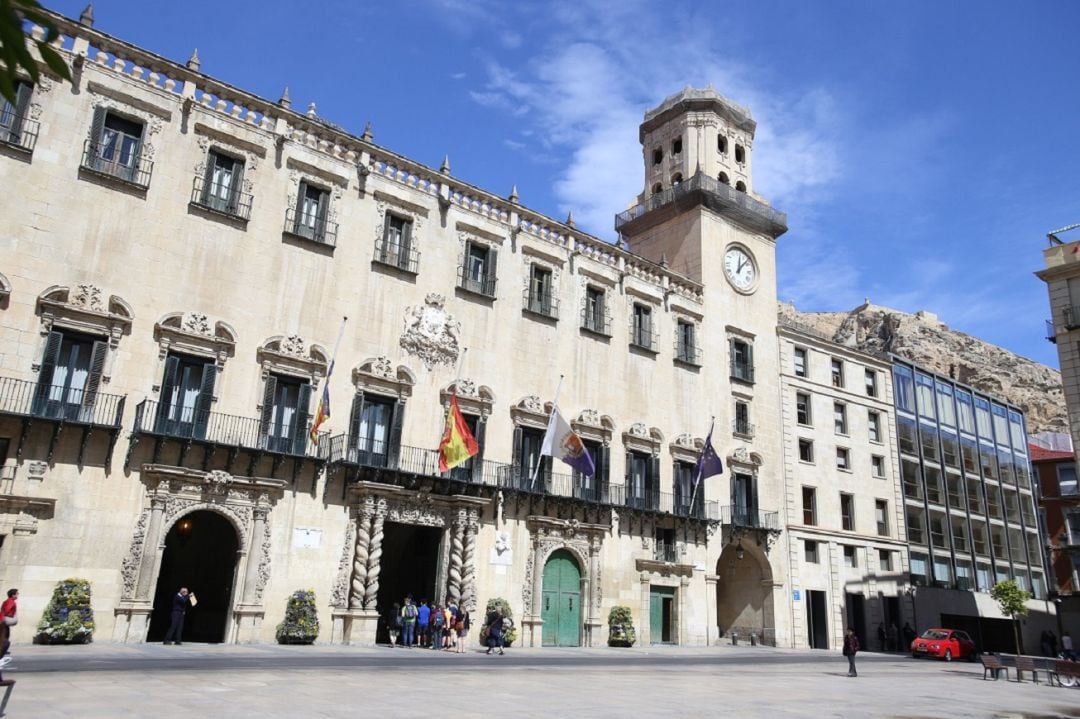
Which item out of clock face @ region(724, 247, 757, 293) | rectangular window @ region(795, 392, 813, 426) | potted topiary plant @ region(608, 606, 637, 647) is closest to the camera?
potted topiary plant @ region(608, 606, 637, 647)

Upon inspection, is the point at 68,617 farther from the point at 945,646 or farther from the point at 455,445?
the point at 945,646

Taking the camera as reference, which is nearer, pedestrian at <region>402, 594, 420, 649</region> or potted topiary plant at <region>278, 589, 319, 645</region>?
potted topiary plant at <region>278, 589, 319, 645</region>

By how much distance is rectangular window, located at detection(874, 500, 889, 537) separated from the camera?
152 feet

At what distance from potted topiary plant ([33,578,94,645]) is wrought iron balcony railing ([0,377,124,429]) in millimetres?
4424

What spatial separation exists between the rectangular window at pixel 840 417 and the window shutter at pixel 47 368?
38123mm

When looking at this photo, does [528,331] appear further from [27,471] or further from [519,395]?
[27,471]

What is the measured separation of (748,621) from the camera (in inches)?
1581

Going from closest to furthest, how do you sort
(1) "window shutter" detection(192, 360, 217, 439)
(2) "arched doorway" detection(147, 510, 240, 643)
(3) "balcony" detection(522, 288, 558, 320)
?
(1) "window shutter" detection(192, 360, 217, 439) → (2) "arched doorway" detection(147, 510, 240, 643) → (3) "balcony" detection(522, 288, 558, 320)

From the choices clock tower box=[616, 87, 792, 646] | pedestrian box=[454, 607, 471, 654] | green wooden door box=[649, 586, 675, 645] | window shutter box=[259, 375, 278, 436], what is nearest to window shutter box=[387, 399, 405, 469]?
window shutter box=[259, 375, 278, 436]

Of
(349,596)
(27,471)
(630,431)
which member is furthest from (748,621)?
(27,471)

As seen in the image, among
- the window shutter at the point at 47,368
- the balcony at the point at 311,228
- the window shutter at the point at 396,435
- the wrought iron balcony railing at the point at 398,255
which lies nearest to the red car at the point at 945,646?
the window shutter at the point at 396,435

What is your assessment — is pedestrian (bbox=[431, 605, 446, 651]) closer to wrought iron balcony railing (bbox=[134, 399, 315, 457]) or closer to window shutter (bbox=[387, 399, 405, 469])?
window shutter (bbox=[387, 399, 405, 469])

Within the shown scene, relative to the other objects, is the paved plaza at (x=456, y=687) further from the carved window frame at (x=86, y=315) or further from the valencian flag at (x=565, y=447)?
the carved window frame at (x=86, y=315)

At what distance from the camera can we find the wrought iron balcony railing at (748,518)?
38.7m
